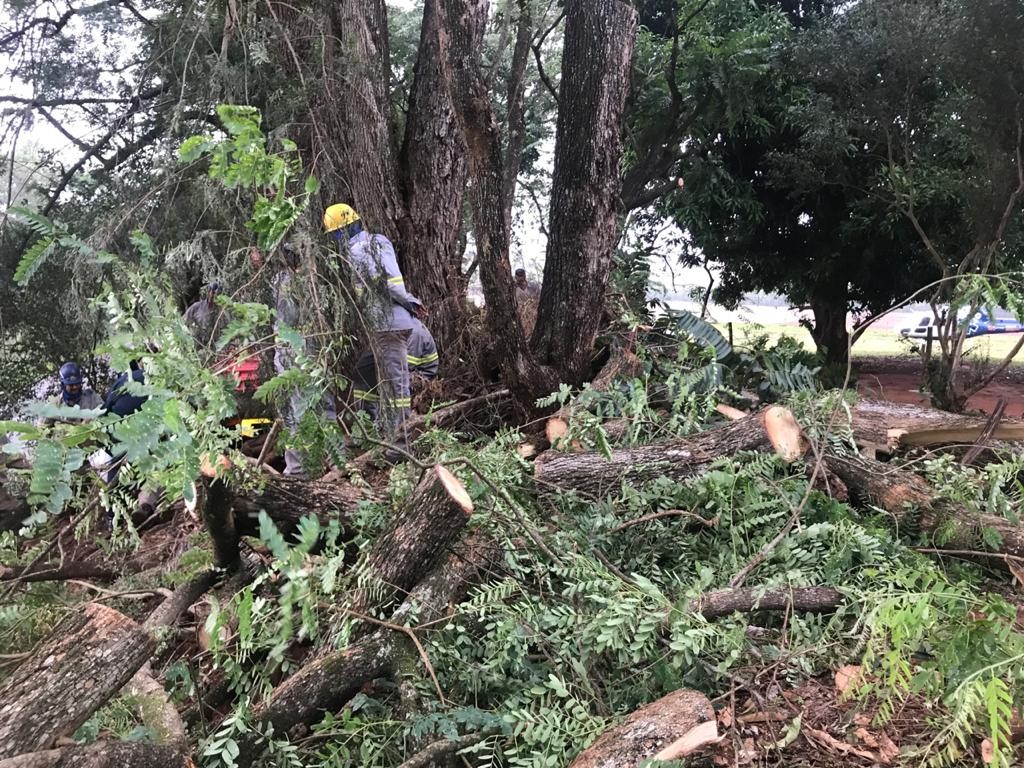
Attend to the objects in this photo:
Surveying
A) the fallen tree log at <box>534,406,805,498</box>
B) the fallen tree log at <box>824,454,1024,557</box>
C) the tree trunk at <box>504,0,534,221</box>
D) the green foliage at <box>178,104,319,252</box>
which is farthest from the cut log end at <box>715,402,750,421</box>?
the green foliage at <box>178,104,319,252</box>

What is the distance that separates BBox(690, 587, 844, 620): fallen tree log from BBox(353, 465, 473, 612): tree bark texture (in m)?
0.90

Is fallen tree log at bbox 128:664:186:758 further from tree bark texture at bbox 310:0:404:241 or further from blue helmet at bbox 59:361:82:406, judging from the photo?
blue helmet at bbox 59:361:82:406

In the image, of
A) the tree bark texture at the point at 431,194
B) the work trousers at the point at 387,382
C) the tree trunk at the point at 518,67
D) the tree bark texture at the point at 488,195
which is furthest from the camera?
the tree trunk at the point at 518,67

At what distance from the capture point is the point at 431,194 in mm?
5711

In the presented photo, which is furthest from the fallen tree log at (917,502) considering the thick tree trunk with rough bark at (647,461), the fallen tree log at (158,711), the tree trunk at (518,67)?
the tree trunk at (518,67)

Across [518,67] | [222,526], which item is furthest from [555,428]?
[518,67]

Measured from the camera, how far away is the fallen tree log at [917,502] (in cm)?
293

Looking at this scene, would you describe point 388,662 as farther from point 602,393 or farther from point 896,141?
point 896,141

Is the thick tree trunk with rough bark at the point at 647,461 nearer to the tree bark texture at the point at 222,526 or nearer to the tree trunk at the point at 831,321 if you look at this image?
the tree bark texture at the point at 222,526

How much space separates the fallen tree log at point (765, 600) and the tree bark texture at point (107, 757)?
168cm

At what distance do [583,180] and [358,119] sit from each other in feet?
5.49

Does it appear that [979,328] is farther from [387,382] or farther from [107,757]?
[107,757]

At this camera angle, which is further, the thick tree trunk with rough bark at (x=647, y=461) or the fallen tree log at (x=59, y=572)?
the thick tree trunk with rough bark at (x=647, y=461)

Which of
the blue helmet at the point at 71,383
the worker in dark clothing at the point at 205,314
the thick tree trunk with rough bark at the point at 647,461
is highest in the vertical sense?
the worker in dark clothing at the point at 205,314
